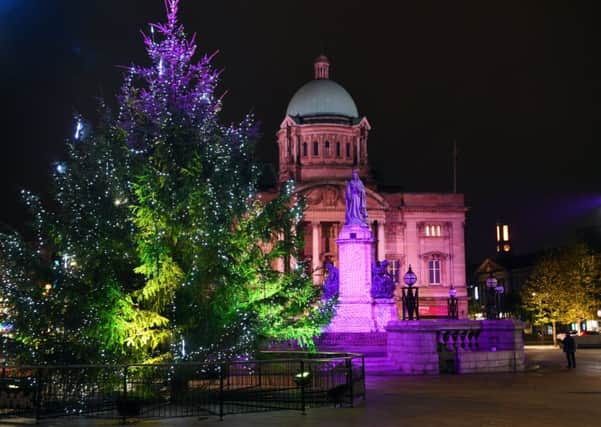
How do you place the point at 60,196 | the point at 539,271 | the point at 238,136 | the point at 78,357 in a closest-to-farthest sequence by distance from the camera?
1. the point at 78,357
2. the point at 60,196
3. the point at 238,136
4. the point at 539,271

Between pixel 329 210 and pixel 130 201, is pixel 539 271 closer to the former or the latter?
pixel 329 210

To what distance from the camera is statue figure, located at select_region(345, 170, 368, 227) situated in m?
40.1

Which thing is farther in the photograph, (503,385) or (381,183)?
(381,183)

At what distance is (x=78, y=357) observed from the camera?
66.9 feet

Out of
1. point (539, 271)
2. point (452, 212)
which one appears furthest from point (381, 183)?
point (539, 271)

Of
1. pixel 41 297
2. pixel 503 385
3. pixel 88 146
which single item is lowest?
pixel 503 385

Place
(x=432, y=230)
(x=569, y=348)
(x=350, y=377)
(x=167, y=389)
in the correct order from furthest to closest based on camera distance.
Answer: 1. (x=432, y=230)
2. (x=569, y=348)
3. (x=167, y=389)
4. (x=350, y=377)

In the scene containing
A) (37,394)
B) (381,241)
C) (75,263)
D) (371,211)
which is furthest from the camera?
(381,241)

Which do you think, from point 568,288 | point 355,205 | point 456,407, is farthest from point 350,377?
point 568,288

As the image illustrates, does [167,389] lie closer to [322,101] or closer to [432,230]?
[432,230]

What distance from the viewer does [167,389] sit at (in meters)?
20.6

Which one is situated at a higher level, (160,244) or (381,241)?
(381,241)

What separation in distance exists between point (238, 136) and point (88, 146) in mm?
4060

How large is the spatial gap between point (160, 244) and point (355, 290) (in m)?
19.5
